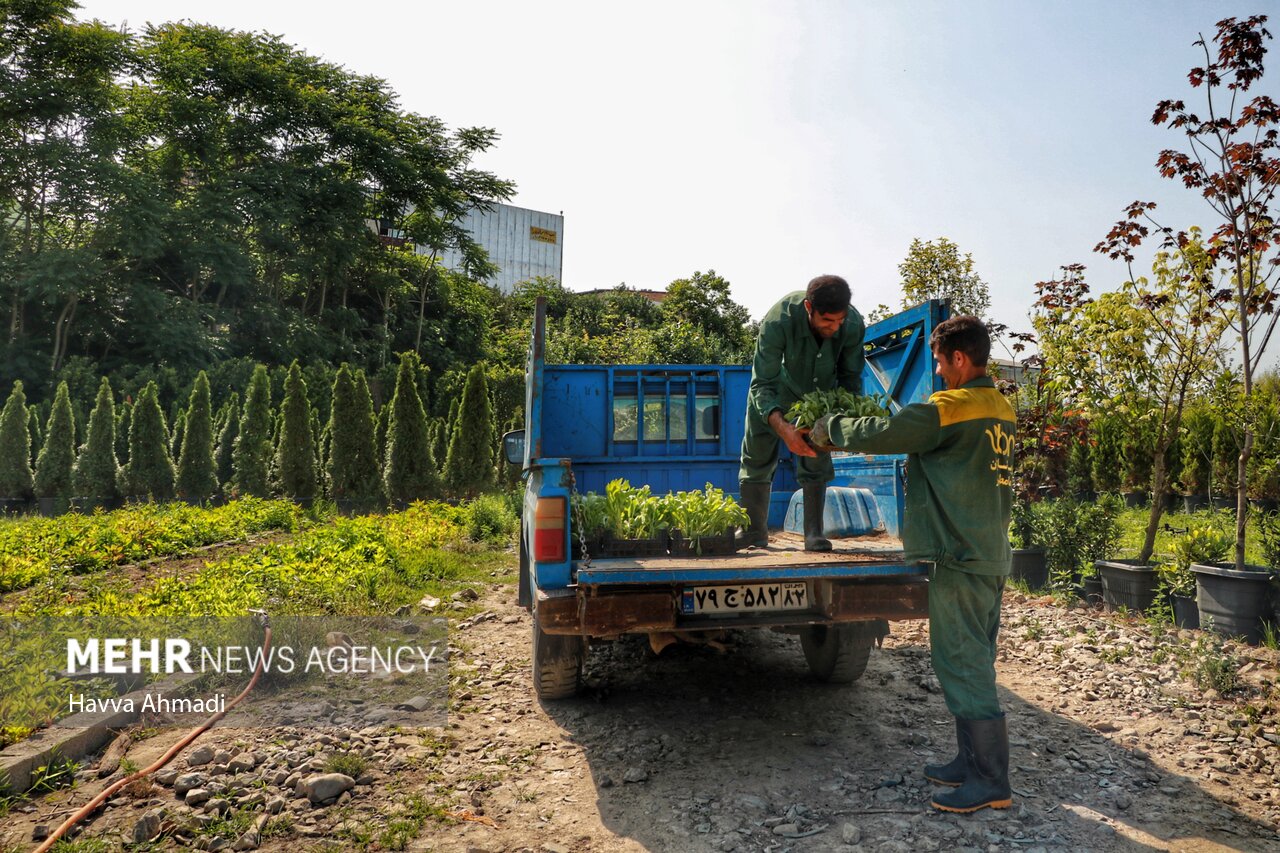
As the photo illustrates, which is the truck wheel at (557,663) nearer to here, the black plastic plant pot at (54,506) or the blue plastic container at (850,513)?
the blue plastic container at (850,513)

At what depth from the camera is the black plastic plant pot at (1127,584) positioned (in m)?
6.20

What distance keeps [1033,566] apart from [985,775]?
5.18 metres

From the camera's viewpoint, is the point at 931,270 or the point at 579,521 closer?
the point at 579,521

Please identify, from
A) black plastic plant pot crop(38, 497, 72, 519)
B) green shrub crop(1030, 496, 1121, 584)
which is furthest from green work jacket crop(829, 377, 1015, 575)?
black plastic plant pot crop(38, 497, 72, 519)

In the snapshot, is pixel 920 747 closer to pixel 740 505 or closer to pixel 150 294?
pixel 740 505

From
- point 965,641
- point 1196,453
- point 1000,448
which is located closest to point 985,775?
point 965,641

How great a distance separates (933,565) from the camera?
346cm

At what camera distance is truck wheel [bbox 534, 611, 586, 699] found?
4.24m

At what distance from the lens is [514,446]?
660 cm

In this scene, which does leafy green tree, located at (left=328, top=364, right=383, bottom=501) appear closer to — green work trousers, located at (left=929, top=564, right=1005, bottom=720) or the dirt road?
the dirt road

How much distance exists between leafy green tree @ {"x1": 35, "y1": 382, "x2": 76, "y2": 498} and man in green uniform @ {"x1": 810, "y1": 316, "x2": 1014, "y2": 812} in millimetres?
16384

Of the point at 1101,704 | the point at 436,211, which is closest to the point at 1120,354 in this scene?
the point at 1101,704

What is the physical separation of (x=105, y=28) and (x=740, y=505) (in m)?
27.6

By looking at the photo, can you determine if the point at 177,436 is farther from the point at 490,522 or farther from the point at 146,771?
the point at 146,771
